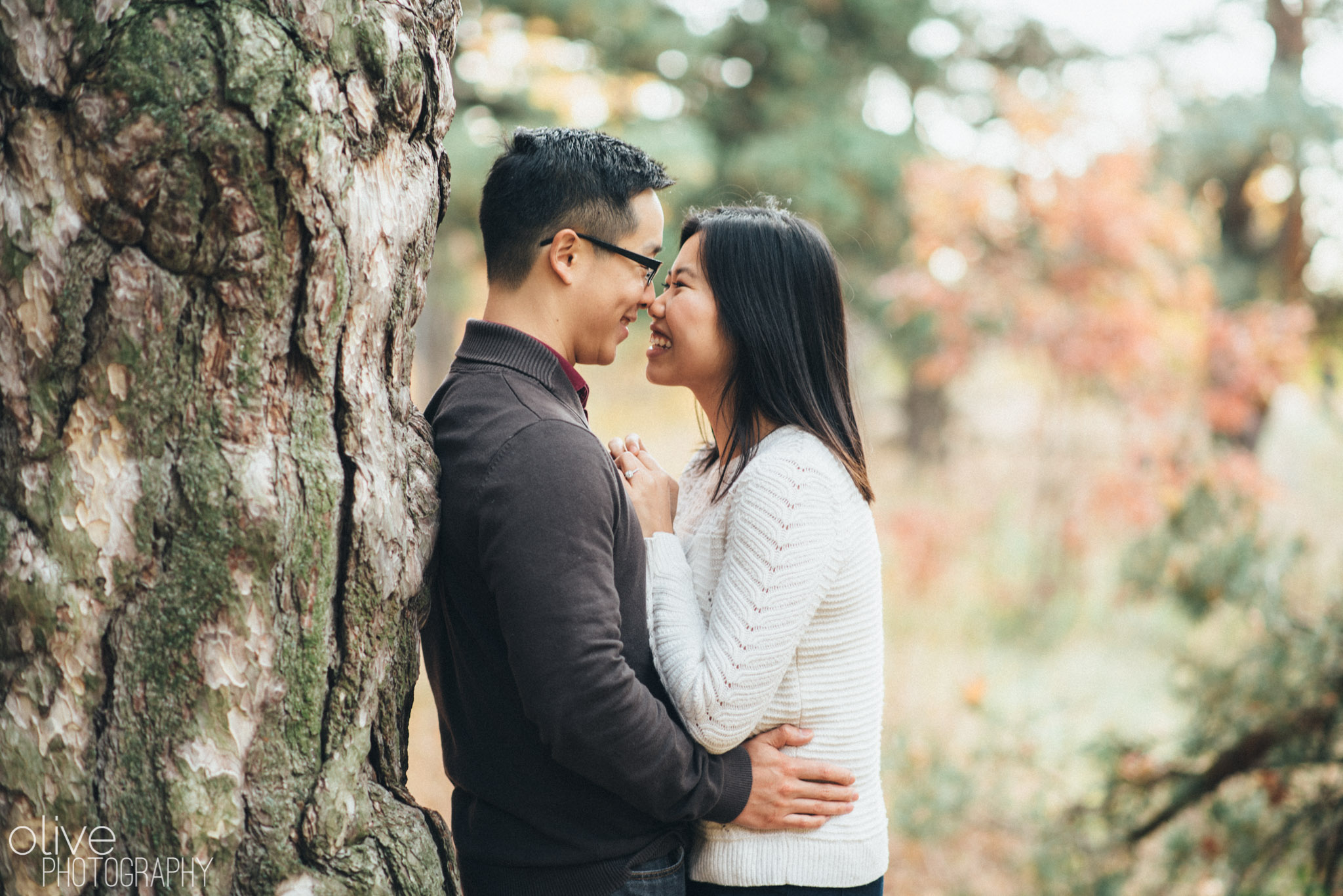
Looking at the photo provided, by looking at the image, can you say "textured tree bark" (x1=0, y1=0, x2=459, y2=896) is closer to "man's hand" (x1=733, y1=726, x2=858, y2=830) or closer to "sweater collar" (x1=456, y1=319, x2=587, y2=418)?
"sweater collar" (x1=456, y1=319, x2=587, y2=418)

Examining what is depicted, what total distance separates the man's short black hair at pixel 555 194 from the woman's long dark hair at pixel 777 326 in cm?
21

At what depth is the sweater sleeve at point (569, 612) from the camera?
149cm

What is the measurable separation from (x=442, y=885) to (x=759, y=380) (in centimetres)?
100

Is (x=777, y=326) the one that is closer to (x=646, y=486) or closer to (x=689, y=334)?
(x=689, y=334)

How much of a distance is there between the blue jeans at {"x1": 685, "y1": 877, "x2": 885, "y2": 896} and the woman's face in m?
0.89

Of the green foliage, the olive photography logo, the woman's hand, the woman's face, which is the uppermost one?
the woman's face

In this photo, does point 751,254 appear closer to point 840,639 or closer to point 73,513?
point 840,639

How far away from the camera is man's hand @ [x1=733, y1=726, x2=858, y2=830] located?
1744 millimetres

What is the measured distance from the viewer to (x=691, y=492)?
7.04ft

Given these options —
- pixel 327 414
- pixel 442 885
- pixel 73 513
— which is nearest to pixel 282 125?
pixel 327 414

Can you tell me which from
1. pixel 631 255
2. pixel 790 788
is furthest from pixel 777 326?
Result: pixel 790 788

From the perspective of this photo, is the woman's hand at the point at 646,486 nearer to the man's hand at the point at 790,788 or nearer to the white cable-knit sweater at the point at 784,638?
the white cable-knit sweater at the point at 784,638

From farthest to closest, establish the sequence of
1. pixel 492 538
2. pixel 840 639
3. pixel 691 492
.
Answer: pixel 691 492, pixel 840 639, pixel 492 538

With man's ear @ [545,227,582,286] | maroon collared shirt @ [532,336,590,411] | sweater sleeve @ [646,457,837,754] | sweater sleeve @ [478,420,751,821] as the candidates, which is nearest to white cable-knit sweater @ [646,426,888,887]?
sweater sleeve @ [646,457,837,754]
